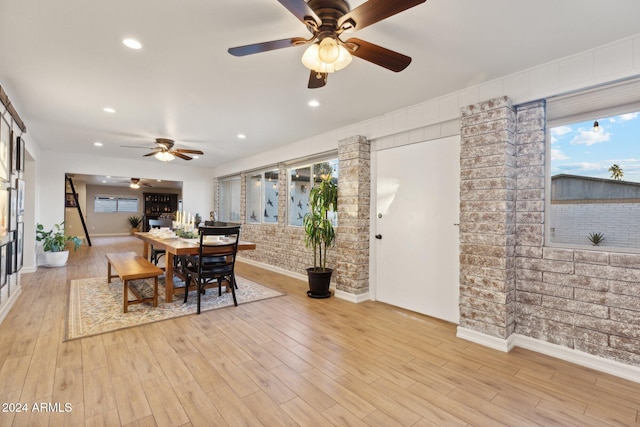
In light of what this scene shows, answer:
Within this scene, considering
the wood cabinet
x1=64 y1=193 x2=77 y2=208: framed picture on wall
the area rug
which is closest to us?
the area rug

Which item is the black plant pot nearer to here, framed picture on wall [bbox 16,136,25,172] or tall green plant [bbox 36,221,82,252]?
framed picture on wall [bbox 16,136,25,172]

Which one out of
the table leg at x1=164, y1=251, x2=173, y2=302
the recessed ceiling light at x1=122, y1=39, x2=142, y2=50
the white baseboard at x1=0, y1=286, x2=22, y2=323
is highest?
the recessed ceiling light at x1=122, y1=39, x2=142, y2=50

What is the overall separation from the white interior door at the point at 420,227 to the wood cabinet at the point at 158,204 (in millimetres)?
12959

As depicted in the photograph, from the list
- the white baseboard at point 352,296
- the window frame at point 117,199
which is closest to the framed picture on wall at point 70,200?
the window frame at point 117,199

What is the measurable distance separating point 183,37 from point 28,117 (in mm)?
3549

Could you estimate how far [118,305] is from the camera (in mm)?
3705

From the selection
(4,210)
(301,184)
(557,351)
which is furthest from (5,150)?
(557,351)

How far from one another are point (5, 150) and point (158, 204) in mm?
11756

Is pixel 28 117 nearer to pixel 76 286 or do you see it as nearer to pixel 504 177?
pixel 76 286

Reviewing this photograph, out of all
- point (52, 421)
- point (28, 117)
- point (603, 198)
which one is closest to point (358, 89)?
point (603, 198)

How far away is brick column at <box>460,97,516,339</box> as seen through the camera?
8.80 feet

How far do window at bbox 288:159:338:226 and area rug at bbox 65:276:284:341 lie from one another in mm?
Answer: 1533

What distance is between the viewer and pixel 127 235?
529 inches

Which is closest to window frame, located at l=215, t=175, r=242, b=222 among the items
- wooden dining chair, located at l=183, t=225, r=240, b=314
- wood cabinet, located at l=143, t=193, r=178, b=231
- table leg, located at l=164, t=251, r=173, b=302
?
table leg, located at l=164, t=251, r=173, b=302
